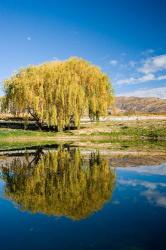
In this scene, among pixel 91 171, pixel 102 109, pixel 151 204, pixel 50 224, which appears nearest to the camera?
pixel 50 224

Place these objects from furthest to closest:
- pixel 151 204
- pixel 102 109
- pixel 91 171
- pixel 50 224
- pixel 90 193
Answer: pixel 102 109 → pixel 91 171 → pixel 90 193 → pixel 151 204 → pixel 50 224

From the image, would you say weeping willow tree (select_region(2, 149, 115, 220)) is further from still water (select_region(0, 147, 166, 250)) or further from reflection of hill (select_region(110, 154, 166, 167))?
reflection of hill (select_region(110, 154, 166, 167))

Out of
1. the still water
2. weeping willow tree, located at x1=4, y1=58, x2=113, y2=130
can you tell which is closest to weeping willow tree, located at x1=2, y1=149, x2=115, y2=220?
the still water

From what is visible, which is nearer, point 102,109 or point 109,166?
point 109,166

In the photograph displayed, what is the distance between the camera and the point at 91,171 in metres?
18.3

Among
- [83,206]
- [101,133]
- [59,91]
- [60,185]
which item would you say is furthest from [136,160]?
[101,133]

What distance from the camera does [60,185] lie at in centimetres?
1524

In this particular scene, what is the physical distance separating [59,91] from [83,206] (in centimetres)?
3218

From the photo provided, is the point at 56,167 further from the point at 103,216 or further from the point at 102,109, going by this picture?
the point at 102,109

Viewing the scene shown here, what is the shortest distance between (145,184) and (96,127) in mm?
33810

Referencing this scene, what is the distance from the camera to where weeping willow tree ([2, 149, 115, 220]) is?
1196cm

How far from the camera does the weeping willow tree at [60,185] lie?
12.0 meters

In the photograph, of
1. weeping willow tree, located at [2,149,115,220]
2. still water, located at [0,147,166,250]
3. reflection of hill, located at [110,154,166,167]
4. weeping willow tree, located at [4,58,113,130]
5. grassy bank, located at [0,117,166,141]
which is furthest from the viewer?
weeping willow tree, located at [4,58,113,130]

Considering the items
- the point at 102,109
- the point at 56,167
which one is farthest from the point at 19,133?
the point at 56,167
